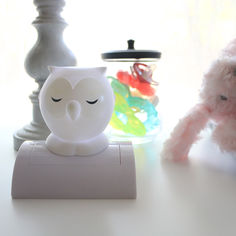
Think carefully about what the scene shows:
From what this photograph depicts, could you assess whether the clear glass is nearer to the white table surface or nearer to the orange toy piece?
the orange toy piece

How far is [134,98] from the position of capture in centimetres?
70

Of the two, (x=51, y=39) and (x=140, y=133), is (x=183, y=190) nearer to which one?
(x=140, y=133)

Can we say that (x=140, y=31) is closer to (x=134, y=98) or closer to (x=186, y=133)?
(x=134, y=98)

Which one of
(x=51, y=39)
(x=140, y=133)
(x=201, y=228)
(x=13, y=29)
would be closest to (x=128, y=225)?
(x=201, y=228)

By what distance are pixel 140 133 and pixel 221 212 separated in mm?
293

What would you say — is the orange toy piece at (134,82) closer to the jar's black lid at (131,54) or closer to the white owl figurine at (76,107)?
the jar's black lid at (131,54)

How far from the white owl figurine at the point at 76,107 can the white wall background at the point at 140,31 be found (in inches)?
18.3

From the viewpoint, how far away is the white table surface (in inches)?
16.4

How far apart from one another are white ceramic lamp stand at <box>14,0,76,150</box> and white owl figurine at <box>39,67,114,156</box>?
6.1 inches

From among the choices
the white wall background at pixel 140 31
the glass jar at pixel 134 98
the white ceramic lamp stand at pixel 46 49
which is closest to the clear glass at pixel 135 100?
the glass jar at pixel 134 98

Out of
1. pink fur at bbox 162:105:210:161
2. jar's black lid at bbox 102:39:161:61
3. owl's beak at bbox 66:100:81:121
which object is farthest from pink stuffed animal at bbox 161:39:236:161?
owl's beak at bbox 66:100:81:121

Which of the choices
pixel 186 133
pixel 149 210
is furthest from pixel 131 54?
pixel 149 210

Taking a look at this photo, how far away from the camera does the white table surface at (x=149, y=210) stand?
1.37ft

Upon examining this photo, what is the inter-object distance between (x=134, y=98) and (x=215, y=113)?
181 mm
